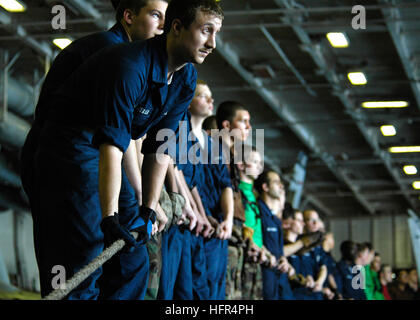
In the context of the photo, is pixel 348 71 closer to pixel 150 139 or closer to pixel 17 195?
pixel 17 195

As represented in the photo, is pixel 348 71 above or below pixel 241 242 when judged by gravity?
above

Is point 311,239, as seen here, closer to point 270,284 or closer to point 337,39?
point 270,284

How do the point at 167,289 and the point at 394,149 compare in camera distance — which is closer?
the point at 167,289

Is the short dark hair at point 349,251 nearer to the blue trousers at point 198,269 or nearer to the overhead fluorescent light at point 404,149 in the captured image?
the blue trousers at point 198,269

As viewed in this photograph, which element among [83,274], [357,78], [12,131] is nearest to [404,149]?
[357,78]

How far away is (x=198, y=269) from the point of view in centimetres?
445

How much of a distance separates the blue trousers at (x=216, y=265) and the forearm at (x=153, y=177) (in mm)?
1689

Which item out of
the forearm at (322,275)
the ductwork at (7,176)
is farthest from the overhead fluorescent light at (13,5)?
the forearm at (322,275)

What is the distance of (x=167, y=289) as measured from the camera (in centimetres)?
388

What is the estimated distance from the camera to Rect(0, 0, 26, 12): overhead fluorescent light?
32.5 feet

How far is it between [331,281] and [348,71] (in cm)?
493

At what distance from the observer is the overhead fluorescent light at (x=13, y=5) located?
9.90 meters

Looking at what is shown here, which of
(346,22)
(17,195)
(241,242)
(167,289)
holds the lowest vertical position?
(167,289)

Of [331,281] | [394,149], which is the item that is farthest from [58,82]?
[394,149]
